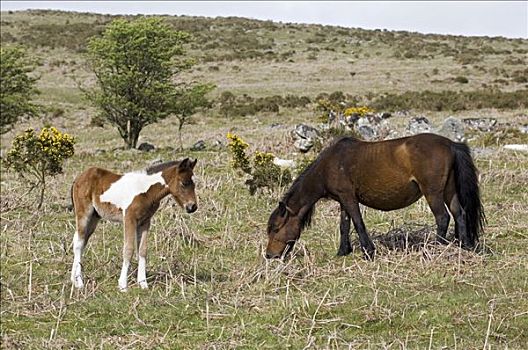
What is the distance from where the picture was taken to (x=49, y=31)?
68750 mm

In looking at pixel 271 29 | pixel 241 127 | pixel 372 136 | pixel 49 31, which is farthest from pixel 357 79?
pixel 49 31

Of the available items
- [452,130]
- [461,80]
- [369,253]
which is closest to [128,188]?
[369,253]

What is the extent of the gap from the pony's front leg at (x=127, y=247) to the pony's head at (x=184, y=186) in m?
0.65

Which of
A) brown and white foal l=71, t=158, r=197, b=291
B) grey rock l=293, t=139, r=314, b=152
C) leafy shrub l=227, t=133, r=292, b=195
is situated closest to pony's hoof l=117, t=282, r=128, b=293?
brown and white foal l=71, t=158, r=197, b=291

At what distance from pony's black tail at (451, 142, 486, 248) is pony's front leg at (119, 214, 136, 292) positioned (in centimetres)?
420

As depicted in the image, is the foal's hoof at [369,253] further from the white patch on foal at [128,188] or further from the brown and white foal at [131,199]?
the white patch on foal at [128,188]

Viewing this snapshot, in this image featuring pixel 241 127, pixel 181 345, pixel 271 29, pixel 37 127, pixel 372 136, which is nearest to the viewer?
pixel 181 345

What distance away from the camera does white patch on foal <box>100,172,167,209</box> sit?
873 centimetres

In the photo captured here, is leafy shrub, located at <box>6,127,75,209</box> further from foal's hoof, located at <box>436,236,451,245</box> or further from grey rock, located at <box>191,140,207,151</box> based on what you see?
foal's hoof, located at <box>436,236,451,245</box>

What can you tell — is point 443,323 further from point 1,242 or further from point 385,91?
point 385,91

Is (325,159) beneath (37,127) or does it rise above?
above

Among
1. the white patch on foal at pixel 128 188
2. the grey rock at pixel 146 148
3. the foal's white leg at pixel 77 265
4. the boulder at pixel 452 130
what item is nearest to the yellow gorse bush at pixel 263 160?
the white patch on foal at pixel 128 188

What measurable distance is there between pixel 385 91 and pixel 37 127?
700 inches

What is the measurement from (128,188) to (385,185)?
3385 millimetres
